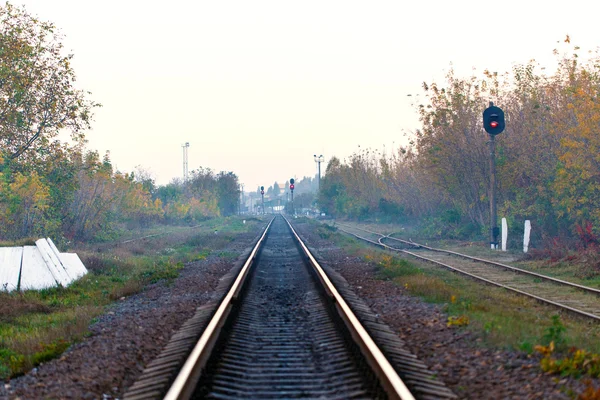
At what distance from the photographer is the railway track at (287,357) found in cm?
549

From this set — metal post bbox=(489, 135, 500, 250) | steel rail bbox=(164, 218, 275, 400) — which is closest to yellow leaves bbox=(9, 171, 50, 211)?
steel rail bbox=(164, 218, 275, 400)

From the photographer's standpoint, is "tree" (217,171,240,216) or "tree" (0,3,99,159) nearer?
"tree" (0,3,99,159)

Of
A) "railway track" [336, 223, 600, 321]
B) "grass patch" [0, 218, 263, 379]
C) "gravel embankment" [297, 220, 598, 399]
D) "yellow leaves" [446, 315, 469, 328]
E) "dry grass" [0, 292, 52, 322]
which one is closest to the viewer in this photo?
"gravel embankment" [297, 220, 598, 399]

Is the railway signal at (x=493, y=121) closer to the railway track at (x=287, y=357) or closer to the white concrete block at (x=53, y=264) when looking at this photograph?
the railway track at (x=287, y=357)

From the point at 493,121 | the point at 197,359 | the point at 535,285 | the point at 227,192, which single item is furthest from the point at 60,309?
the point at 227,192

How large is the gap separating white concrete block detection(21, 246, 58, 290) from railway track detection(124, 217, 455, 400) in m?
4.90

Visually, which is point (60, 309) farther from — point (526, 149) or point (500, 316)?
point (526, 149)

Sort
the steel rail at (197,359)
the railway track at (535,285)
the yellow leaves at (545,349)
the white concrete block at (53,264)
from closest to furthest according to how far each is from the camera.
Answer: the steel rail at (197,359)
the yellow leaves at (545,349)
the railway track at (535,285)
the white concrete block at (53,264)

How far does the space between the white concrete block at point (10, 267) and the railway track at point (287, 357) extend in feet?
16.8

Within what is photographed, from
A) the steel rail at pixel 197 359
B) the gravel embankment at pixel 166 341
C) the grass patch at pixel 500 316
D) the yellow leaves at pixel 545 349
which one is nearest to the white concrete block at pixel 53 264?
the gravel embankment at pixel 166 341

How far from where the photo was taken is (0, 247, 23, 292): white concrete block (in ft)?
42.3

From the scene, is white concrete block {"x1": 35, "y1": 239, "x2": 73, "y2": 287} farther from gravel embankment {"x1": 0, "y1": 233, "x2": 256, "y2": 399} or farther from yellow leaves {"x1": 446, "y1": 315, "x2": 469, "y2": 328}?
yellow leaves {"x1": 446, "y1": 315, "x2": 469, "y2": 328}

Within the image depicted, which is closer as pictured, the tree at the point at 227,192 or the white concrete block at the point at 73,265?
the white concrete block at the point at 73,265

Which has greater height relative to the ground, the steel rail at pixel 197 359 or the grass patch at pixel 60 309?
the steel rail at pixel 197 359
